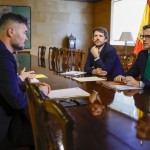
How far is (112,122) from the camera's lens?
1.13 metres

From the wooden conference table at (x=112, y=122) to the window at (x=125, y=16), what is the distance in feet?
15.6

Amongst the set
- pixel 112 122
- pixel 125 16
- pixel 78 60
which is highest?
pixel 125 16

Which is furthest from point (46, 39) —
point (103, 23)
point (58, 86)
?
point (58, 86)

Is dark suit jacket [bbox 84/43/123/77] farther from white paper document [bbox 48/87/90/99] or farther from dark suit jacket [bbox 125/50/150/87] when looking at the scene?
white paper document [bbox 48/87/90/99]

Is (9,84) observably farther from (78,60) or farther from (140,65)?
(78,60)

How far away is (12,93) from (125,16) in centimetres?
590

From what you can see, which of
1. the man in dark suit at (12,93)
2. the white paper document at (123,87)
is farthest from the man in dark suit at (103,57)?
the man in dark suit at (12,93)

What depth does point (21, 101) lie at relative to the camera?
1.33 metres

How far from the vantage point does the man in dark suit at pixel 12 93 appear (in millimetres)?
1307

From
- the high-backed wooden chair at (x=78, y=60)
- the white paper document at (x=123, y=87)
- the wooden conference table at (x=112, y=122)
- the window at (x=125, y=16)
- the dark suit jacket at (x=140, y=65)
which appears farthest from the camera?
the window at (x=125, y=16)

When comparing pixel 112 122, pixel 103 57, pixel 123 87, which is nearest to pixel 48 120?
pixel 112 122

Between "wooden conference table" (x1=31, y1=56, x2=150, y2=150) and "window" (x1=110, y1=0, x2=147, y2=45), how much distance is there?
4769 mm

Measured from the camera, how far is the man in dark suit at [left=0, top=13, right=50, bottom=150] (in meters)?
1.31

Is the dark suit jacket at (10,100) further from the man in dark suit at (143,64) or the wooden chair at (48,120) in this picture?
the man in dark suit at (143,64)
